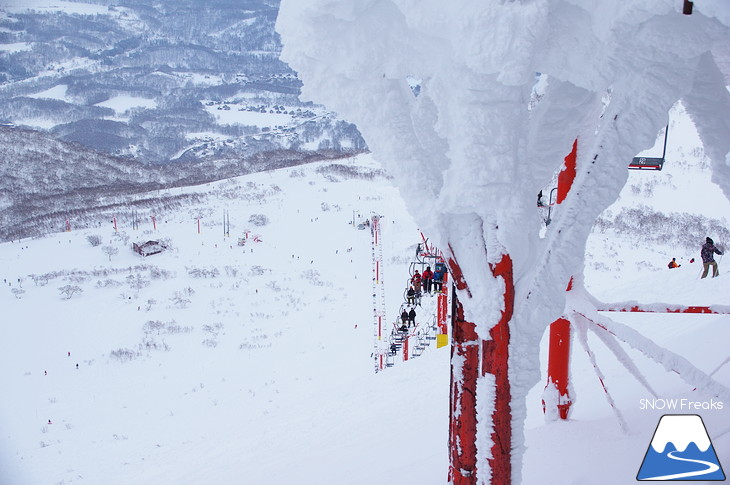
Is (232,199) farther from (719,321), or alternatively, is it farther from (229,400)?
(719,321)

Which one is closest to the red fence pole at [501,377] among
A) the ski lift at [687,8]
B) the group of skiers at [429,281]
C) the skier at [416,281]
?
the ski lift at [687,8]

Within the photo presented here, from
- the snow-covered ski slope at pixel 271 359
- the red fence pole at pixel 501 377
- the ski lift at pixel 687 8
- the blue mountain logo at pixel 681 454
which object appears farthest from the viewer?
the snow-covered ski slope at pixel 271 359

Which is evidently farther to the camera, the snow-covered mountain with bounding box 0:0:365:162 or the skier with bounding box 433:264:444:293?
the snow-covered mountain with bounding box 0:0:365:162

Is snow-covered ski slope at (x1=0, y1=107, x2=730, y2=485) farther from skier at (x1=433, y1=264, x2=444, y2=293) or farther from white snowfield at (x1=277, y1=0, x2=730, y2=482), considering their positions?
white snowfield at (x1=277, y1=0, x2=730, y2=482)

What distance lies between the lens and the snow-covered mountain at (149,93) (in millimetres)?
103688

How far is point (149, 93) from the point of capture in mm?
137375

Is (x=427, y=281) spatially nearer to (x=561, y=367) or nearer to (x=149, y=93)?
(x=561, y=367)

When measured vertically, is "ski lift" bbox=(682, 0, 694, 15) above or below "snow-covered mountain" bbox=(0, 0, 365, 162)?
below

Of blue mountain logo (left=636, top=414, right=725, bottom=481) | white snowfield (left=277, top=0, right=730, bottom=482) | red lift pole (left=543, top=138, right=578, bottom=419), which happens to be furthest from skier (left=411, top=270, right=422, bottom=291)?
white snowfield (left=277, top=0, right=730, bottom=482)

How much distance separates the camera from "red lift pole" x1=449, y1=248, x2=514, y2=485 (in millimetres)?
3283

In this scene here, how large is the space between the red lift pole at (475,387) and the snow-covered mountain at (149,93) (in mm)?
70239

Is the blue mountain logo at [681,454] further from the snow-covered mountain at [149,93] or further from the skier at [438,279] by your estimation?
the snow-covered mountain at [149,93]

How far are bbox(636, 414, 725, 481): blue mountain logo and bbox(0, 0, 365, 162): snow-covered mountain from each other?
69.9m

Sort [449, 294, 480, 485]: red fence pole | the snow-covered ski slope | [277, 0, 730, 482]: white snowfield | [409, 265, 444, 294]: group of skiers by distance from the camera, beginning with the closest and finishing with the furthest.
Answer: [277, 0, 730, 482]: white snowfield, [449, 294, 480, 485]: red fence pole, the snow-covered ski slope, [409, 265, 444, 294]: group of skiers
